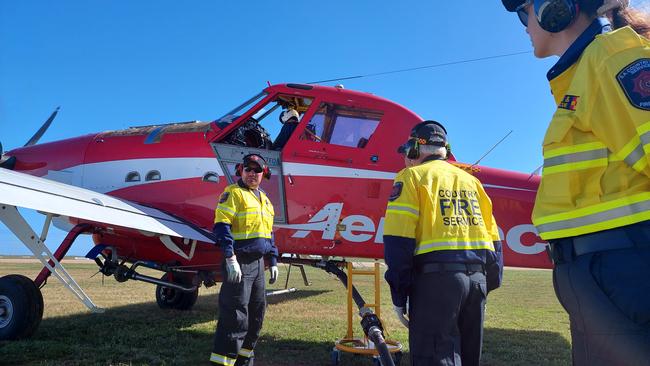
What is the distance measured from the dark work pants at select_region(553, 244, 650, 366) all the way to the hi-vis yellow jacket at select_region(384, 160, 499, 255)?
1.32m

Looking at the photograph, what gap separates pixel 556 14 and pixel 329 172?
14.6 feet

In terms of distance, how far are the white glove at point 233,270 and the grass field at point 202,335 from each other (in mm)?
1382

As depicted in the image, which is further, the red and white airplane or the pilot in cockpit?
the pilot in cockpit

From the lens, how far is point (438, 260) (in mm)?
2650

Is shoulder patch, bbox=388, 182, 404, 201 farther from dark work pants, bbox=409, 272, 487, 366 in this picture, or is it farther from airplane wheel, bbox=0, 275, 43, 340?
airplane wheel, bbox=0, 275, 43, 340

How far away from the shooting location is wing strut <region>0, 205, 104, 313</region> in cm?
543

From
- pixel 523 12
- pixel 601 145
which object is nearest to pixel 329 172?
pixel 523 12

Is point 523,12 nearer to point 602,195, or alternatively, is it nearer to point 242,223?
point 602,195

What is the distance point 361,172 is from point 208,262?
2.96m

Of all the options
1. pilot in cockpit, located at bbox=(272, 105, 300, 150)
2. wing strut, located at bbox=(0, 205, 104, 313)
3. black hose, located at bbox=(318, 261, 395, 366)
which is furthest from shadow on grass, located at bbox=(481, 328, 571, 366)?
wing strut, located at bbox=(0, 205, 104, 313)

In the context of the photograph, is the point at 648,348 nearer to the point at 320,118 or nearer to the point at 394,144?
the point at 394,144

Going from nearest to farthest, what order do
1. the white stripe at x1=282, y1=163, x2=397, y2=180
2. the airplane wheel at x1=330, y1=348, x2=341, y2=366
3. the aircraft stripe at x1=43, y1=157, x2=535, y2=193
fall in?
1. the airplane wheel at x1=330, y1=348, x2=341, y2=366
2. the white stripe at x1=282, y1=163, x2=397, y2=180
3. the aircraft stripe at x1=43, y1=157, x2=535, y2=193

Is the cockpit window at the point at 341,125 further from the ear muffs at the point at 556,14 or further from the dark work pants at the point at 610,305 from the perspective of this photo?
the dark work pants at the point at 610,305

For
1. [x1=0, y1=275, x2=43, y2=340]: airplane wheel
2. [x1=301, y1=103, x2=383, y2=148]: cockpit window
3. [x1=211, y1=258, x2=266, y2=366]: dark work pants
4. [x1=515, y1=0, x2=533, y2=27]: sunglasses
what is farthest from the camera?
[x1=301, y1=103, x2=383, y2=148]: cockpit window
